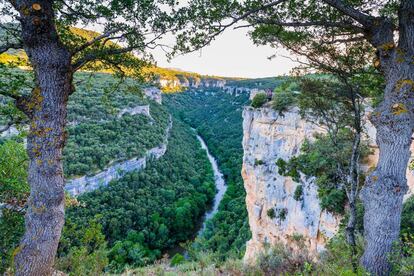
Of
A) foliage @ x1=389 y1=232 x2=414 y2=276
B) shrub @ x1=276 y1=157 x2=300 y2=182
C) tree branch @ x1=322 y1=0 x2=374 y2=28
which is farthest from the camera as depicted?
shrub @ x1=276 y1=157 x2=300 y2=182

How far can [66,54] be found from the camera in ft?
10.3

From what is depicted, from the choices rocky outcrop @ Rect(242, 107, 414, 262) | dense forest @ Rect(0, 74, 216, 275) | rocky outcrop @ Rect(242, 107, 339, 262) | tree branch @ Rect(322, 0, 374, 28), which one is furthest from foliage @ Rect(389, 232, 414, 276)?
dense forest @ Rect(0, 74, 216, 275)

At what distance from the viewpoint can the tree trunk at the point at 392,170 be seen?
292 cm

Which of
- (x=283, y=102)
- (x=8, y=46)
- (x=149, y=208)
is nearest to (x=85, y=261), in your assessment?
(x=8, y=46)

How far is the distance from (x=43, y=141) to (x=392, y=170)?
12.5 feet

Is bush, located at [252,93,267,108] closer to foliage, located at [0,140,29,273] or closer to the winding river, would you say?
foliage, located at [0,140,29,273]

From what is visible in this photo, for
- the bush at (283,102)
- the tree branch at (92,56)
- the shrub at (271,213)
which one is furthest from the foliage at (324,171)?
the tree branch at (92,56)

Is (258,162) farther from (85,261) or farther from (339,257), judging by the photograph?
(85,261)

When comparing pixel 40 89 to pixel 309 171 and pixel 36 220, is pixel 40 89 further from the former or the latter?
pixel 309 171

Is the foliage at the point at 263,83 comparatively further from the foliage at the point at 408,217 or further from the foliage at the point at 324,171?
the foliage at the point at 408,217

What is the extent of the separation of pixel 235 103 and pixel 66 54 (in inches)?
2128

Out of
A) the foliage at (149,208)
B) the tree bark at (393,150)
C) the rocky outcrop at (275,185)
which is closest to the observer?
the tree bark at (393,150)

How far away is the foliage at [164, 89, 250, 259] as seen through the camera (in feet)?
66.5

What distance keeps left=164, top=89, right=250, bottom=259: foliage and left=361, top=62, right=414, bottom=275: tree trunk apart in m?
4.04
